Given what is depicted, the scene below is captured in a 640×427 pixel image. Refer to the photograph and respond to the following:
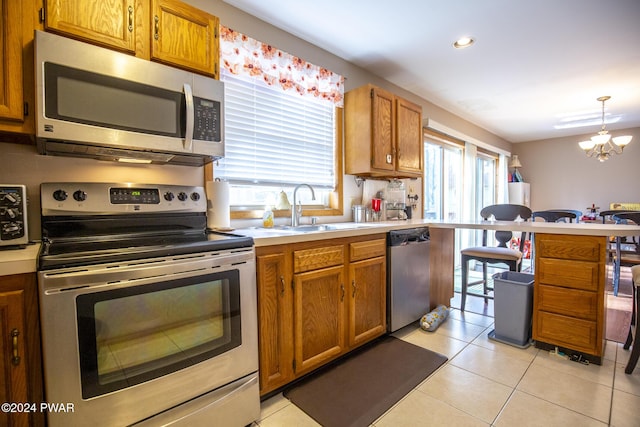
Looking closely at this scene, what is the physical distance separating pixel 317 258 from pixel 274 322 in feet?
1.43

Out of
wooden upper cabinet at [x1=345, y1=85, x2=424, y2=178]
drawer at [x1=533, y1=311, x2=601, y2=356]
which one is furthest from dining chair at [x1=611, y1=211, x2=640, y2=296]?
wooden upper cabinet at [x1=345, y1=85, x2=424, y2=178]

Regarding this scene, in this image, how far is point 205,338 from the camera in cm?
134

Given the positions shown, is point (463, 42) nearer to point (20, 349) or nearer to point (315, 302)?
point (315, 302)

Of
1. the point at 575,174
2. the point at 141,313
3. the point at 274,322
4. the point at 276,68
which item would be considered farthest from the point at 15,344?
the point at 575,174

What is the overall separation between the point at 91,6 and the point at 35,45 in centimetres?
31

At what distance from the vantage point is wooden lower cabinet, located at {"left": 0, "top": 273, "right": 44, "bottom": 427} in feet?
3.23

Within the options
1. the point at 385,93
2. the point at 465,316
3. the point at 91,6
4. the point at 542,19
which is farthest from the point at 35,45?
the point at 465,316

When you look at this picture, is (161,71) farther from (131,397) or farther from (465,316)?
(465,316)

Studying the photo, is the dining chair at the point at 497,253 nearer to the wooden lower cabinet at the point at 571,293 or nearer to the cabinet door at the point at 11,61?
the wooden lower cabinet at the point at 571,293

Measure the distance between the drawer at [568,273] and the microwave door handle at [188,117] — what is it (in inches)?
96.2

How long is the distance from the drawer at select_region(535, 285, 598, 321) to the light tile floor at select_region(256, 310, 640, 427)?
0.33m

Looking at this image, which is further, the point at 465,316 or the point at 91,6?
the point at 465,316

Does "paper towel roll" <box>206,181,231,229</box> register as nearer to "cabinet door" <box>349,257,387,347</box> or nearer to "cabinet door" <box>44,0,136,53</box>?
"cabinet door" <box>44,0,136,53</box>

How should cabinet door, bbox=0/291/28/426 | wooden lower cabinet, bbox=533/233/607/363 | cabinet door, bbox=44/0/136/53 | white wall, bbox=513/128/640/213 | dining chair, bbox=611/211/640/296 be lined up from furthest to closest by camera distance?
white wall, bbox=513/128/640/213 < dining chair, bbox=611/211/640/296 < wooden lower cabinet, bbox=533/233/607/363 < cabinet door, bbox=44/0/136/53 < cabinet door, bbox=0/291/28/426
